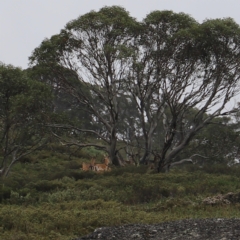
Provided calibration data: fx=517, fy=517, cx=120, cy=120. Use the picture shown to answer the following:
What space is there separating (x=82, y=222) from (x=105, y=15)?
16879 millimetres

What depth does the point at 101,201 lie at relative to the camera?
50.0 feet

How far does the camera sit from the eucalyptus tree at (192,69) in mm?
26341

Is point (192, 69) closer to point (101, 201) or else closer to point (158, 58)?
point (158, 58)

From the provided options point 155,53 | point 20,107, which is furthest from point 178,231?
point 155,53

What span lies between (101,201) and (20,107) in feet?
31.7

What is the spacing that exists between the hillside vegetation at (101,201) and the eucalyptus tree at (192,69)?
287 centimetres

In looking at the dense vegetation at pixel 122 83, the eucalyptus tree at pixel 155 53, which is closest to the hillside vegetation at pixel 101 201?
the dense vegetation at pixel 122 83

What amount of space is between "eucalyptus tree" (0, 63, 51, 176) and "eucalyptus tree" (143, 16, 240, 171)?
20.8ft

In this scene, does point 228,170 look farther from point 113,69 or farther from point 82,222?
point 82,222

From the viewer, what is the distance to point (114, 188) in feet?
63.8

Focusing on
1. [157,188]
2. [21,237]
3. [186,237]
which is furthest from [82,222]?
[157,188]

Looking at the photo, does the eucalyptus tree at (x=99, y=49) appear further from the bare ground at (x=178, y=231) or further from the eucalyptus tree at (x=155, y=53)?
the bare ground at (x=178, y=231)

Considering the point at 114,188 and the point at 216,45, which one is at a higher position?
the point at 216,45

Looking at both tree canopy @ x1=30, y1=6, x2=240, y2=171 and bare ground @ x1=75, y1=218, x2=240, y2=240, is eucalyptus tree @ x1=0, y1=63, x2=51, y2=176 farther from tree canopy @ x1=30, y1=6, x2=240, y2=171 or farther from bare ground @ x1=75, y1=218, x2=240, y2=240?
bare ground @ x1=75, y1=218, x2=240, y2=240
